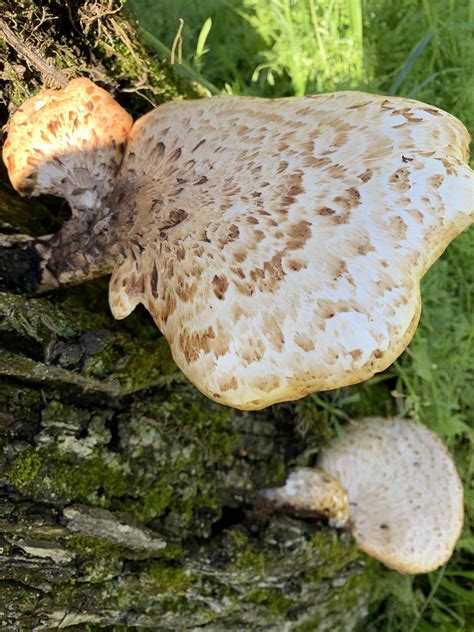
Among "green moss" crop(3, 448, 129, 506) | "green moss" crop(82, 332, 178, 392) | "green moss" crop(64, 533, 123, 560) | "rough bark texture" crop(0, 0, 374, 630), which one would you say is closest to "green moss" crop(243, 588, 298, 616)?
"rough bark texture" crop(0, 0, 374, 630)

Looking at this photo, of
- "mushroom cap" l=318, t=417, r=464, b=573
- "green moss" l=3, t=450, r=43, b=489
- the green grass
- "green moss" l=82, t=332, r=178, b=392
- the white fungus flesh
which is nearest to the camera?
"green moss" l=3, t=450, r=43, b=489

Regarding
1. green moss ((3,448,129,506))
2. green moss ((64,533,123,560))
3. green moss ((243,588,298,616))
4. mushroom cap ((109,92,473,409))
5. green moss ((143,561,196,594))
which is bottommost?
green moss ((243,588,298,616))

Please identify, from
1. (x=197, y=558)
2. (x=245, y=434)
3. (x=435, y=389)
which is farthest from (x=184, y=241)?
(x=435, y=389)

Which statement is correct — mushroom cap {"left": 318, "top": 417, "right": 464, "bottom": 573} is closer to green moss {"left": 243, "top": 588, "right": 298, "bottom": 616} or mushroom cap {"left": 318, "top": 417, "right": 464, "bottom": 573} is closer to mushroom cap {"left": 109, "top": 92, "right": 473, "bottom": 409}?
green moss {"left": 243, "top": 588, "right": 298, "bottom": 616}

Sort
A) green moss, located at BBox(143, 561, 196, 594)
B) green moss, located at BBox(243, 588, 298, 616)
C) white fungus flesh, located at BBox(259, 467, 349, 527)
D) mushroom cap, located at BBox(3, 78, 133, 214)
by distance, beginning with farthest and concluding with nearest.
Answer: white fungus flesh, located at BBox(259, 467, 349, 527), green moss, located at BBox(243, 588, 298, 616), green moss, located at BBox(143, 561, 196, 594), mushroom cap, located at BBox(3, 78, 133, 214)

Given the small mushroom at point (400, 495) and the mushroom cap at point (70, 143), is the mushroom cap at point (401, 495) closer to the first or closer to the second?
the small mushroom at point (400, 495)

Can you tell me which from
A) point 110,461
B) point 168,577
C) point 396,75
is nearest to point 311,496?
point 168,577

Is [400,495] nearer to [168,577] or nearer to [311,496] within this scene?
[311,496]

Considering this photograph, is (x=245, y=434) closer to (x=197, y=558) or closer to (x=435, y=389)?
(x=197, y=558)
